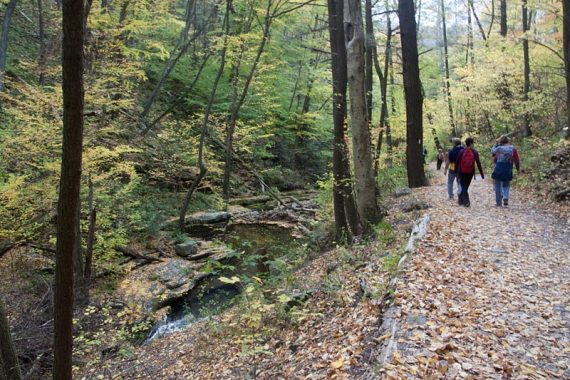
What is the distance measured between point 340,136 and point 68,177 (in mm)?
7163

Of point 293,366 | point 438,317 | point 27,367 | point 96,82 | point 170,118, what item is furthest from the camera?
point 170,118

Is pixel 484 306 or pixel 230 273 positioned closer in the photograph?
pixel 484 306

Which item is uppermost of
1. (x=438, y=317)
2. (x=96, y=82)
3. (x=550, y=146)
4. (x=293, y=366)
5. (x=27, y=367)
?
(x=96, y=82)

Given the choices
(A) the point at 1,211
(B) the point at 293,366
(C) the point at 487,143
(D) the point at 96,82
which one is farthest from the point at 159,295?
(C) the point at 487,143

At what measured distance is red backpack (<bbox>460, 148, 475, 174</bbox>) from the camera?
9445 mm

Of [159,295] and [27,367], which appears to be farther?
[159,295]

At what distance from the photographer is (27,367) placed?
657 centimetres

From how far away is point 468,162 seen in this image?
9492mm

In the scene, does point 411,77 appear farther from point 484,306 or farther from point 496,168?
point 484,306

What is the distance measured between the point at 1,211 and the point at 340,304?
305 inches

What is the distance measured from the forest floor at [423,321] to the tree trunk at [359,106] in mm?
1124

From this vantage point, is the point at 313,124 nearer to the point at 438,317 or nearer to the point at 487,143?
the point at 487,143

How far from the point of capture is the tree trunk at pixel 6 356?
3.62 meters

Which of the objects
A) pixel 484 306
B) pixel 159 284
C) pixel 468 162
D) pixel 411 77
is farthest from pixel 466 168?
pixel 159 284
